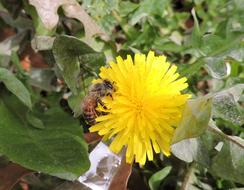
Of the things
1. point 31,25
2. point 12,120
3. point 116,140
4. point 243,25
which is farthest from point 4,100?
point 243,25

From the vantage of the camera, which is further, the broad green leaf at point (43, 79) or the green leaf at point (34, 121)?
the broad green leaf at point (43, 79)

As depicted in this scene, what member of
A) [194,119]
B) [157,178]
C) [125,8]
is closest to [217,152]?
[157,178]

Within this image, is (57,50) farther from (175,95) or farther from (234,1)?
(234,1)

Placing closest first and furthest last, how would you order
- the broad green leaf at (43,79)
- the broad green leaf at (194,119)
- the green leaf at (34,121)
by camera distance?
1. the broad green leaf at (194,119)
2. the green leaf at (34,121)
3. the broad green leaf at (43,79)

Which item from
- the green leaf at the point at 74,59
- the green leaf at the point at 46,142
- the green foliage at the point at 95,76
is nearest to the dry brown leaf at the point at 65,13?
the green foliage at the point at 95,76

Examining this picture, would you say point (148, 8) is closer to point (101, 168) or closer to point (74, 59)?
point (74, 59)

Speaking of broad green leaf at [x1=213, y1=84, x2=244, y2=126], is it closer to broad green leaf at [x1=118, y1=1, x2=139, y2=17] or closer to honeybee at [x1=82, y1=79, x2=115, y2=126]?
honeybee at [x1=82, y1=79, x2=115, y2=126]

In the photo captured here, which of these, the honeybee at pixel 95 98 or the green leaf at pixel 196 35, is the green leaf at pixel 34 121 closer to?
the honeybee at pixel 95 98
